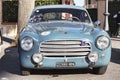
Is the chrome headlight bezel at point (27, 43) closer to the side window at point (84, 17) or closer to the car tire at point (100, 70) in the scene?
the car tire at point (100, 70)

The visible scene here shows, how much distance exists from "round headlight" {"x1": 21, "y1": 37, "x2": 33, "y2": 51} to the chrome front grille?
0.24m

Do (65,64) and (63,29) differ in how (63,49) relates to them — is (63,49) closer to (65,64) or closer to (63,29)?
(65,64)

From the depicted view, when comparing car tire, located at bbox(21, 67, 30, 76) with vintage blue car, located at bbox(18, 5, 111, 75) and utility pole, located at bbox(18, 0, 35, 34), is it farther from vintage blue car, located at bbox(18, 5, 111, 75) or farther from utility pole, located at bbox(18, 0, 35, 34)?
utility pole, located at bbox(18, 0, 35, 34)

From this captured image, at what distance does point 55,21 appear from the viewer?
33.1ft

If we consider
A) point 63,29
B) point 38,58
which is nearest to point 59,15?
point 63,29

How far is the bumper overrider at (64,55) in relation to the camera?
870 centimetres

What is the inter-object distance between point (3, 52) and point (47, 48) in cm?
541

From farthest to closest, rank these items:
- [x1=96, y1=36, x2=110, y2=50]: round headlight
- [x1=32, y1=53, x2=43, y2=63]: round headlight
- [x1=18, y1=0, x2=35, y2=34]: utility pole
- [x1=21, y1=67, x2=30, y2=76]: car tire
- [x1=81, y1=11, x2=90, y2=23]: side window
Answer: [x1=18, y1=0, x2=35, y2=34]: utility pole → [x1=81, y1=11, x2=90, y2=23]: side window → [x1=21, y1=67, x2=30, y2=76]: car tire → [x1=96, y1=36, x2=110, y2=50]: round headlight → [x1=32, y1=53, x2=43, y2=63]: round headlight

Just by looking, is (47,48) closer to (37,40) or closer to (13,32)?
(37,40)

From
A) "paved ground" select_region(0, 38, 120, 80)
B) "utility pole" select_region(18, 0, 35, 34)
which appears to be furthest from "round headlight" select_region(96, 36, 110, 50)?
"utility pole" select_region(18, 0, 35, 34)

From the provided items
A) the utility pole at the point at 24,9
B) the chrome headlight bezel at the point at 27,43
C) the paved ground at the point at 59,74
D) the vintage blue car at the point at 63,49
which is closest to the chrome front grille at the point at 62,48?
the vintage blue car at the point at 63,49

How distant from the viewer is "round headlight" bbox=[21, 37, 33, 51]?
8.77 meters

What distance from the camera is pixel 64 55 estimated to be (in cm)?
873

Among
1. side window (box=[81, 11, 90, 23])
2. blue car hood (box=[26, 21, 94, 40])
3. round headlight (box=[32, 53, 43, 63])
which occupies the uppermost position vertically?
side window (box=[81, 11, 90, 23])
